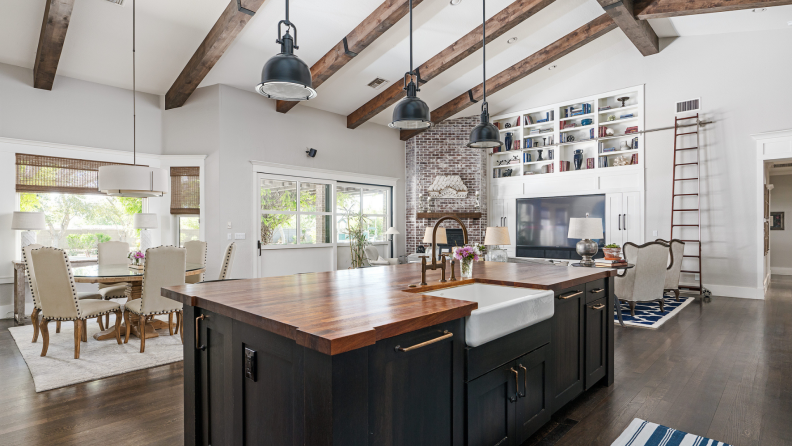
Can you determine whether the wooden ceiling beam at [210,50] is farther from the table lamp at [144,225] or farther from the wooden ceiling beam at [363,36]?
the table lamp at [144,225]

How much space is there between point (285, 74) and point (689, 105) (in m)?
7.25

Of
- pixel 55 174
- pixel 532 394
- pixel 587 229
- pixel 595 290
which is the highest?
pixel 55 174

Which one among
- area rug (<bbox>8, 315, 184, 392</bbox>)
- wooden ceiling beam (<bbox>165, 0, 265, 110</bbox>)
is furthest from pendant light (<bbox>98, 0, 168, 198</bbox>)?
wooden ceiling beam (<bbox>165, 0, 265, 110</bbox>)

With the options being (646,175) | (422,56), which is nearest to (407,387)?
(422,56)

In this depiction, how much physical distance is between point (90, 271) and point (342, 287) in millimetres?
3387

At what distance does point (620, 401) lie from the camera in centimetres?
266

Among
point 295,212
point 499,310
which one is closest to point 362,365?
point 499,310

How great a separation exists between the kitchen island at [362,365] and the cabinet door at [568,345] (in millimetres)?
12

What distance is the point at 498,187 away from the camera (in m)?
9.14

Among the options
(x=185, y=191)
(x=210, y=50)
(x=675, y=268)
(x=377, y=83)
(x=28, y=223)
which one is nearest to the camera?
(x=28, y=223)

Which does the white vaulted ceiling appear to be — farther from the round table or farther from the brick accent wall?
the round table

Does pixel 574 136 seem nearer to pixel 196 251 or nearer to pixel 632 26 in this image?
pixel 632 26

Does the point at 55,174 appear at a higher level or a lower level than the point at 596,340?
higher

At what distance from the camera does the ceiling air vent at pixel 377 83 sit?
22.9ft
